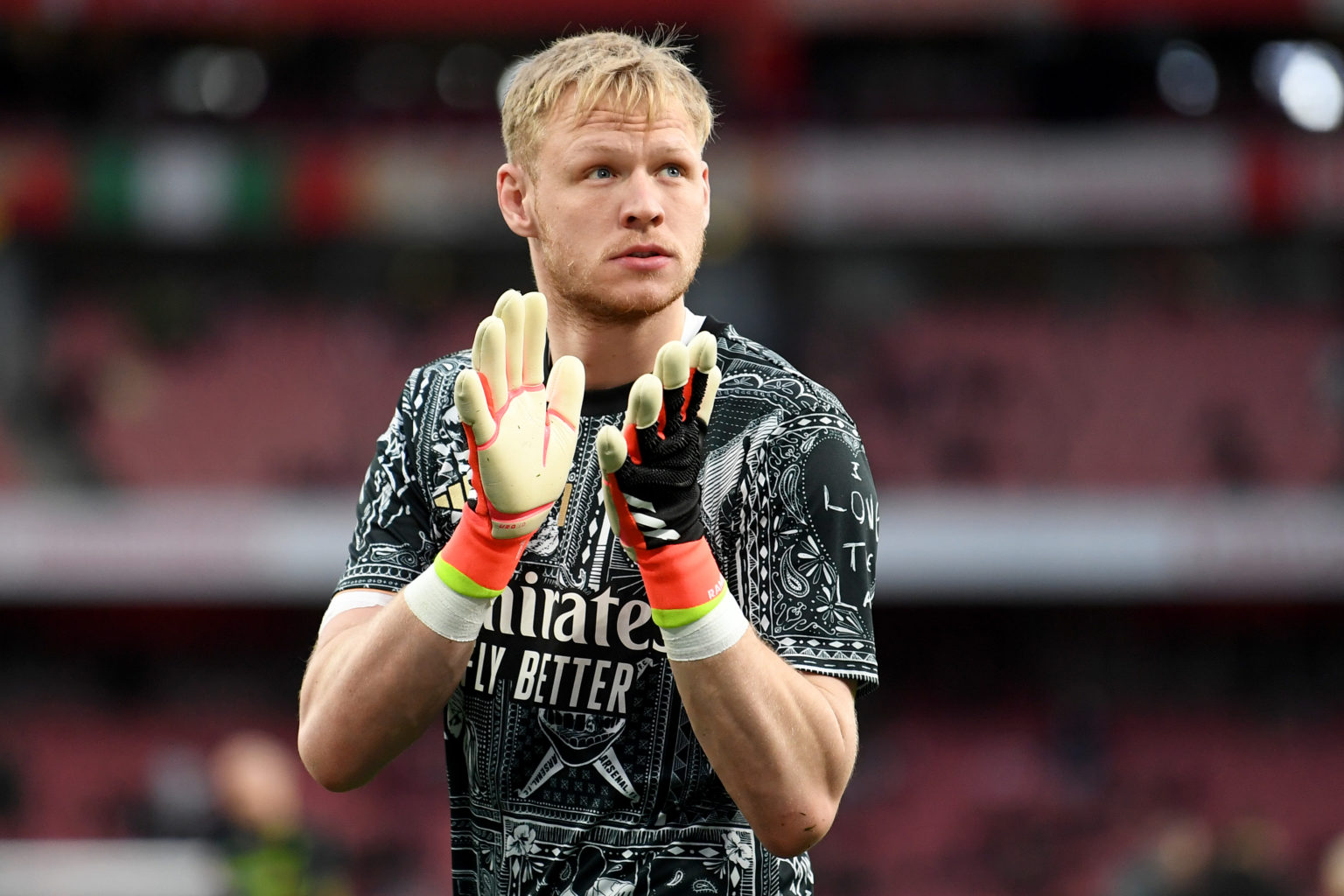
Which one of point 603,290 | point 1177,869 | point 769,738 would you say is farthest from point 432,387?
point 1177,869

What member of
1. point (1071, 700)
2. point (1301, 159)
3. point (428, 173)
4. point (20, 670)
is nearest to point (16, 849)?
point (20, 670)

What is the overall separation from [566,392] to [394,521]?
1.55 feet

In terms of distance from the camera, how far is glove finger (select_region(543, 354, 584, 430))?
2.41 metres

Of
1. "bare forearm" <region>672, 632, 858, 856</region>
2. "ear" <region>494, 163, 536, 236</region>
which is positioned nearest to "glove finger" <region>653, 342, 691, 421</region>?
"bare forearm" <region>672, 632, 858, 856</region>

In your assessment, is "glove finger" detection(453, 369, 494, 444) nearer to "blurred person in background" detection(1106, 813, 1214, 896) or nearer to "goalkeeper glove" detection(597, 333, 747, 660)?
"goalkeeper glove" detection(597, 333, 747, 660)

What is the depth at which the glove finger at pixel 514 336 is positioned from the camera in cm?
232

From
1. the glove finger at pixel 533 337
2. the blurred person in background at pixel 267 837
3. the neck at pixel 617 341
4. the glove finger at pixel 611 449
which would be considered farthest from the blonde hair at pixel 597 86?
the blurred person in background at pixel 267 837

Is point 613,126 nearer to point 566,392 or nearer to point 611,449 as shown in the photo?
point 566,392

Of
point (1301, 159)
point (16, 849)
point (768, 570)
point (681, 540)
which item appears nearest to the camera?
point (681, 540)

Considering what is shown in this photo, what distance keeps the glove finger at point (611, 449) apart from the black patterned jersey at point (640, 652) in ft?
1.35

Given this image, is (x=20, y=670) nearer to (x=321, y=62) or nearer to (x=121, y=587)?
(x=121, y=587)

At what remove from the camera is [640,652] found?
260 cm

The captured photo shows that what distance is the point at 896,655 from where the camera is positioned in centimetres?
1894

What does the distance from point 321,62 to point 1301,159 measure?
11.3 meters
